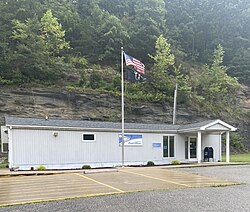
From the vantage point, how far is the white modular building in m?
16.1

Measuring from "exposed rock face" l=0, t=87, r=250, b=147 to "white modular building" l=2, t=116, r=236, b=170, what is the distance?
27.7 ft

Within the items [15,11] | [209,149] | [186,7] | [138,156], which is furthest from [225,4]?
[138,156]

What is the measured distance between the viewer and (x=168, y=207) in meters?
6.09

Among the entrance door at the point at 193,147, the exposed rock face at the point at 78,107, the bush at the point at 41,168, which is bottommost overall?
the bush at the point at 41,168

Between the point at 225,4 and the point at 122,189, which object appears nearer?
the point at 122,189

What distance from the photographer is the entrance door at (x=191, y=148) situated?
69.2ft

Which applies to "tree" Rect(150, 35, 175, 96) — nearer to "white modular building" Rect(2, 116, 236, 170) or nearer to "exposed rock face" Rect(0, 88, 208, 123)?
"exposed rock face" Rect(0, 88, 208, 123)

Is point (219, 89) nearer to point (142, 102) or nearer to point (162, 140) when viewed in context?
point (142, 102)

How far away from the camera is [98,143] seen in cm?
1819

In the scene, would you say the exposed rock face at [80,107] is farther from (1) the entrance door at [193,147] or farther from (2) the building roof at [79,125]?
(1) the entrance door at [193,147]

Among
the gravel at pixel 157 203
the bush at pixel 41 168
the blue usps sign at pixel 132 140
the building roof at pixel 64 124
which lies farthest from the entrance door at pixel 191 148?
the gravel at pixel 157 203

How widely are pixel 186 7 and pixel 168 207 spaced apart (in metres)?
55.0

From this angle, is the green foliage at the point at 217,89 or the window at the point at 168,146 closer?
the window at the point at 168,146

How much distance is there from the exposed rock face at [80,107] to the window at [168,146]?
10.4 meters
